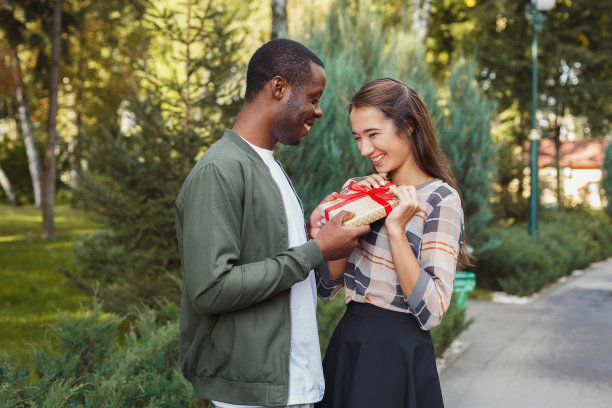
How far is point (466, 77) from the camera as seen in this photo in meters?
10.9

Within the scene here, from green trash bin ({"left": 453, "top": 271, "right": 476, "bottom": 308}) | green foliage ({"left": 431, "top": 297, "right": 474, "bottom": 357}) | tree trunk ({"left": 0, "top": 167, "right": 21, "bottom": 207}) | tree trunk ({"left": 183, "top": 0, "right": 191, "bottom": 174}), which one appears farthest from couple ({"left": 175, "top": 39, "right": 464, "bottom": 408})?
tree trunk ({"left": 0, "top": 167, "right": 21, "bottom": 207})

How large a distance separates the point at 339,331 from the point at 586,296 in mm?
10416

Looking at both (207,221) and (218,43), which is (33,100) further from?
(207,221)

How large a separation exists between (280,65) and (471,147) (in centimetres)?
903

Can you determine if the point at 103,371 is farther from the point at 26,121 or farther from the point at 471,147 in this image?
the point at 26,121

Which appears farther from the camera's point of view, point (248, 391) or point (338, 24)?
point (338, 24)

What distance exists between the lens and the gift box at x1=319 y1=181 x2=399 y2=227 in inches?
79.5

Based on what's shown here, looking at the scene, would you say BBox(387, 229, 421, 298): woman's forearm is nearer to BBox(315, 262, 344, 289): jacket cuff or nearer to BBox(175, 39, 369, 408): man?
BBox(175, 39, 369, 408): man

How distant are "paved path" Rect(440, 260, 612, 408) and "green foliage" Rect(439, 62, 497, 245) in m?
1.57

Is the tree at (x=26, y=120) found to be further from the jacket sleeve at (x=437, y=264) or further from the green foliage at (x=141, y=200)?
the jacket sleeve at (x=437, y=264)

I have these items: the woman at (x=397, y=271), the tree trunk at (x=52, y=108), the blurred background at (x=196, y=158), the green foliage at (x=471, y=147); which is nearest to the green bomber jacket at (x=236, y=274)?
the woman at (x=397, y=271)

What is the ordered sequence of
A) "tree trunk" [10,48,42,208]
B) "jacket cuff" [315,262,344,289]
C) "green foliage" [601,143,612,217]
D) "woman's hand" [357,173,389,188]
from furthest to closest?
"green foliage" [601,143,612,217]
"tree trunk" [10,48,42,208]
"jacket cuff" [315,262,344,289]
"woman's hand" [357,173,389,188]

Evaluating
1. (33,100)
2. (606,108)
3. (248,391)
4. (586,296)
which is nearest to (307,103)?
(248,391)

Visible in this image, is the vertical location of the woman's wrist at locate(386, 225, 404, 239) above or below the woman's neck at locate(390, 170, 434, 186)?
below
